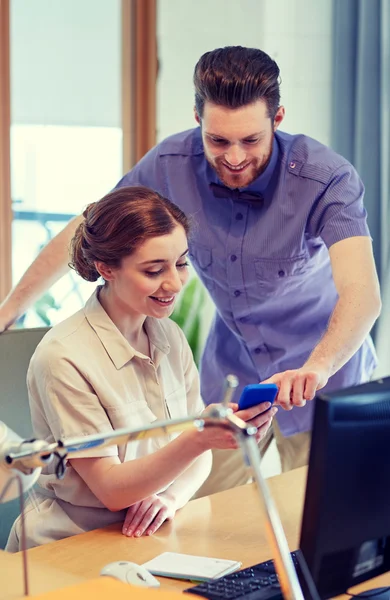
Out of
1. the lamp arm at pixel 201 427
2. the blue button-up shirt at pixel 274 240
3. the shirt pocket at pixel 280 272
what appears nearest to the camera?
the lamp arm at pixel 201 427

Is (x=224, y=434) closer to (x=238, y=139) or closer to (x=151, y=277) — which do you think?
(x=151, y=277)

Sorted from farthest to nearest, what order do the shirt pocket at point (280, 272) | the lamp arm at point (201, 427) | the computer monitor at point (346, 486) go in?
1. the shirt pocket at point (280, 272)
2. the computer monitor at point (346, 486)
3. the lamp arm at point (201, 427)

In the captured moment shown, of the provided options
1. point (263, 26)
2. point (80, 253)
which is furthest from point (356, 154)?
point (80, 253)

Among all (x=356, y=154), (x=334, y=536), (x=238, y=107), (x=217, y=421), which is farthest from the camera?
(x=356, y=154)

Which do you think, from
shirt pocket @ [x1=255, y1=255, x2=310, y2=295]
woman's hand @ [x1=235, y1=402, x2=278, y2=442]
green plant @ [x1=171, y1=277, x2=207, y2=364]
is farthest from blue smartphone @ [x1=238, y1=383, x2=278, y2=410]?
green plant @ [x1=171, y1=277, x2=207, y2=364]

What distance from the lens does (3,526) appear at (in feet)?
6.01

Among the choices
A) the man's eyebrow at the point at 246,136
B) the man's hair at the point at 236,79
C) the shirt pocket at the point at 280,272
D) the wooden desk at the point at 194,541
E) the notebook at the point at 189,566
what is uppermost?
the man's hair at the point at 236,79

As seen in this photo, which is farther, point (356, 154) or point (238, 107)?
point (356, 154)

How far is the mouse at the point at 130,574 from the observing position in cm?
130

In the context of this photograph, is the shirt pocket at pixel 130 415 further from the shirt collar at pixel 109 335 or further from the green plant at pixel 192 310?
the green plant at pixel 192 310

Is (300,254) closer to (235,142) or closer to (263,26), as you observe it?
(235,142)

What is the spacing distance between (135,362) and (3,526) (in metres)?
0.42

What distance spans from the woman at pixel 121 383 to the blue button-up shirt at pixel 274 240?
0.39m

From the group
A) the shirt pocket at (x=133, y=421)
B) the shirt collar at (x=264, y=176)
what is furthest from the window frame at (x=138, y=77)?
the shirt pocket at (x=133, y=421)
